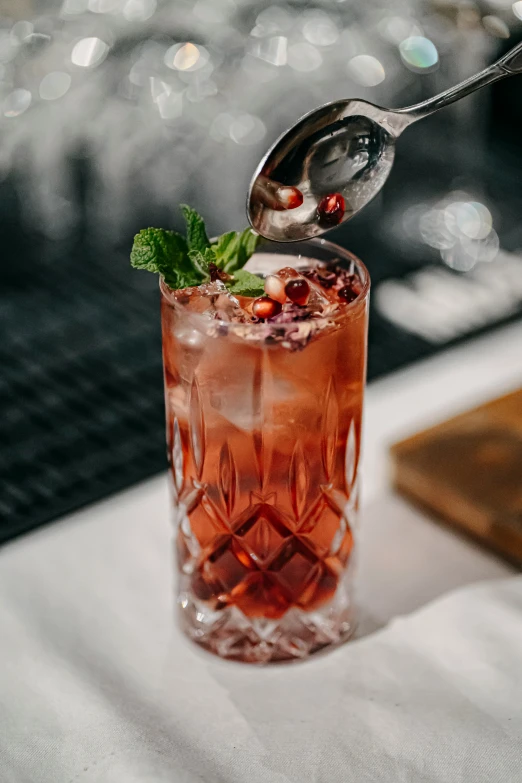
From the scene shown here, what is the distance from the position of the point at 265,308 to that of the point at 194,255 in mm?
103

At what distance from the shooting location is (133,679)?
2.80ft

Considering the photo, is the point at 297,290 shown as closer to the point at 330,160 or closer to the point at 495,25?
the point at 330,160

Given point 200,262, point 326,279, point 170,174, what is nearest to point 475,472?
point 326,279

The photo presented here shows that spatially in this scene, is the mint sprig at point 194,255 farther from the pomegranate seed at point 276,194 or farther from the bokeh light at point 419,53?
the bokeh light at point 419,53

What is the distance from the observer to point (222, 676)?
0.86 m

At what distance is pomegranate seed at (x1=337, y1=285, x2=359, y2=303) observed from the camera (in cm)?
83

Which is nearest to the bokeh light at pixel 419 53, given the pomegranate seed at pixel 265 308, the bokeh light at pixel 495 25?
the bokeh light at pixel 495 25

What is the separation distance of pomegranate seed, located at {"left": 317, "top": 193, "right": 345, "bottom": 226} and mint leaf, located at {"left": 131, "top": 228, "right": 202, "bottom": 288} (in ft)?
0.44

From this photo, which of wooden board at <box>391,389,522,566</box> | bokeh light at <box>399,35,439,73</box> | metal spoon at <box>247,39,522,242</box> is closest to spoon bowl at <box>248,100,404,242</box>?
metal spoon at <box>247,39,522,242</box>

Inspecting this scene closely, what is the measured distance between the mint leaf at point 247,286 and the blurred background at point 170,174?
1.23 ft

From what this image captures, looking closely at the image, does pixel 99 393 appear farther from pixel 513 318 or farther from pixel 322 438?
pixel 513 318

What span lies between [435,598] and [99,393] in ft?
1.84

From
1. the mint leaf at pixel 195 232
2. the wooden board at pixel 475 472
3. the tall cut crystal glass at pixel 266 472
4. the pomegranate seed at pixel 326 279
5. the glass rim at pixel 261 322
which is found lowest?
the wooden board at pixel 475 472

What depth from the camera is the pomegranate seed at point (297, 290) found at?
790mm
